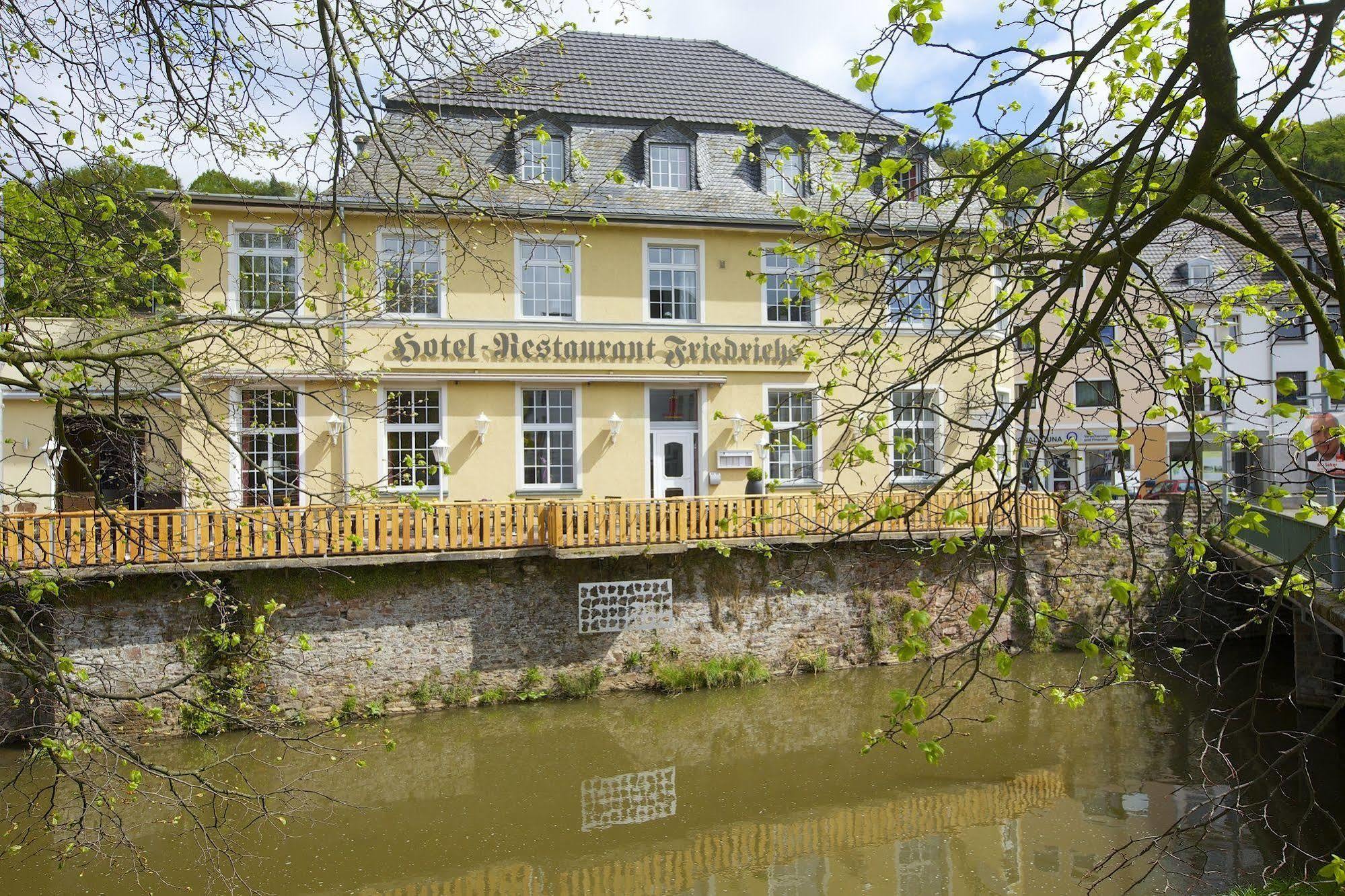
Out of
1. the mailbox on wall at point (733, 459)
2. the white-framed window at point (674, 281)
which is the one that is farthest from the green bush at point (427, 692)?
the white-framed window at point (674, 281)

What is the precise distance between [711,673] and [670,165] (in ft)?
27.1

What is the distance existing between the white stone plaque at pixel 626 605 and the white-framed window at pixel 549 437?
8.19ft

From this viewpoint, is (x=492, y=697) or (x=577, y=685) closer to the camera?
(x=492, y=697)

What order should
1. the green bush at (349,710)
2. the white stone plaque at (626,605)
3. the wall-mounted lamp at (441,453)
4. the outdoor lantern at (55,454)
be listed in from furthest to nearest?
the wall-mounted lamp at (441,453) < the white stone plaque at (626,605) < the green bush at (349,710) < the outdoor lantern at (55,454)

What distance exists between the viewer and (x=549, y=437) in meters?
15.4

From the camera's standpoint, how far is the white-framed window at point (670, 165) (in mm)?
16203

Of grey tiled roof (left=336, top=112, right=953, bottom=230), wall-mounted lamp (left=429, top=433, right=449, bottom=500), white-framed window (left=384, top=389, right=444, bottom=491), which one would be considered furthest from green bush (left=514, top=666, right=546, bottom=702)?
grey tiled roof (left=336, top=112, right=953, bottom=230)

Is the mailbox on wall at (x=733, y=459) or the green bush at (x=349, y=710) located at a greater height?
the mailbox on wall at (x=733, y=459)

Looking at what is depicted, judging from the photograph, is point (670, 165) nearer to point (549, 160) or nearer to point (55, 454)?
point (549, 160)

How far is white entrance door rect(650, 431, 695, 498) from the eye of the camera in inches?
626

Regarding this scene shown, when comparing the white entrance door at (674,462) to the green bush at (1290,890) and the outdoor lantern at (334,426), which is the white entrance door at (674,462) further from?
the green bush at (1290,890)

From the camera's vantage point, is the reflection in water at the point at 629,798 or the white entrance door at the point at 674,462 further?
the white entrance door at the point at 674,462

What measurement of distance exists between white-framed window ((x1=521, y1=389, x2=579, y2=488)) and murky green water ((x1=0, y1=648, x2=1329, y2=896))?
3835 millimetres

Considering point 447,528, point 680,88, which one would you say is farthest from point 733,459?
point 680,88
